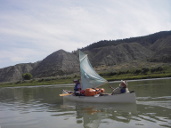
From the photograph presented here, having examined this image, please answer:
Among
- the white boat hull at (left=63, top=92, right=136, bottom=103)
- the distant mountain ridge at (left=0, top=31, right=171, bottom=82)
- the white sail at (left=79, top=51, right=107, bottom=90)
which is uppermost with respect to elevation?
the distant mountain ridge at (left=0, top=31, right=171, bottom=82)

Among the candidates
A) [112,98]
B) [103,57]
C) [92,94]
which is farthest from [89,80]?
[103,57]

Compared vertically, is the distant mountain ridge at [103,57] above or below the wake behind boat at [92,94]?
above

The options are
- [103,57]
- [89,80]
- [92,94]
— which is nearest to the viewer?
[92,94]

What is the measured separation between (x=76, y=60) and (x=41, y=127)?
14807cm

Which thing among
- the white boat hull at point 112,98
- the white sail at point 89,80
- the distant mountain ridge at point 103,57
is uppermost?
the distant mountain ridge at point 103,57

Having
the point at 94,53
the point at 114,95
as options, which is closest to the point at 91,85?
the point at 114,95

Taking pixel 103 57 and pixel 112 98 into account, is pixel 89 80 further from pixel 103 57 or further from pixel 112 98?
pixel 103 57

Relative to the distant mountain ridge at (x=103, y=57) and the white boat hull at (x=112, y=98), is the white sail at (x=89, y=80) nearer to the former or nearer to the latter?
the white boat hull at (x=112, y=98)

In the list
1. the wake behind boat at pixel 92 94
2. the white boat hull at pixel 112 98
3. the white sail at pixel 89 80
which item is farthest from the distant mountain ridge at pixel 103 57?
the white boat hull at pixel 112 98

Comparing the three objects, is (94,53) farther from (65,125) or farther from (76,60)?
(65,125)

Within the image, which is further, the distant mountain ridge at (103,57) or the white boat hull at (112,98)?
the distant mountain ridge at (103,57)

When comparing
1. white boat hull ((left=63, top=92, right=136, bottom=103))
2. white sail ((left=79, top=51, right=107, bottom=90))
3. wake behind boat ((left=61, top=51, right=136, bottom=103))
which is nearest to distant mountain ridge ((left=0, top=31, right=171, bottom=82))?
wake behind boat ((left=61, top=51, right=136, bottom=103))

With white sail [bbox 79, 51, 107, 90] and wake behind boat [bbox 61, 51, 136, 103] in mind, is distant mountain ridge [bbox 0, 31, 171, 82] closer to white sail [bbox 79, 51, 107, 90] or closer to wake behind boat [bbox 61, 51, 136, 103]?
wake behind boat [bbox 61, 51, 136, 103]

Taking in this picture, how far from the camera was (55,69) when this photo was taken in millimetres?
143250
